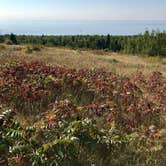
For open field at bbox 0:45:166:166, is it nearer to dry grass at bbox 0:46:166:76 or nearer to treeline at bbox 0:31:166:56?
dry grass at bbox 0:46:166:76

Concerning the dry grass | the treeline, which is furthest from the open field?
the treeline

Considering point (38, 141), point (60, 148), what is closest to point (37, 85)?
point (38, 141)

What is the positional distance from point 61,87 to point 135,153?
11.5 ft

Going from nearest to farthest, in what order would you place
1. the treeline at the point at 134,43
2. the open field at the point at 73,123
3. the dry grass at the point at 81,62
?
the open field at the point at 73,123, the dry grass at the point at 81,62, the treeline at the point at 134,43

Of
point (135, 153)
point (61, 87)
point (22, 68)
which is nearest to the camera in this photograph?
point (135, 153)

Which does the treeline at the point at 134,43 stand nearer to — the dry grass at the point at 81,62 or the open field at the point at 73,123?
the dry grass at the point at 81,62

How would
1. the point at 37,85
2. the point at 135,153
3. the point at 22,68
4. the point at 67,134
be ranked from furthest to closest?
the point at 22,68
the point at 37,85
the point at 135,153
the point at 67,134

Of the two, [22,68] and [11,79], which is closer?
[11,79]

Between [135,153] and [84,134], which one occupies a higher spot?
[84,134]

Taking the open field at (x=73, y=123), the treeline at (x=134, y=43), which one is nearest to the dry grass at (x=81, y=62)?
the open field at (x=73, y=123)

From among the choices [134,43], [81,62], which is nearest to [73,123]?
[81,62]

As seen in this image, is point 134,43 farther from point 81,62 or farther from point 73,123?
point 73,123

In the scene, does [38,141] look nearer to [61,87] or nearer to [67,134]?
[67,134]

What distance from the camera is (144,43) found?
136 feet
